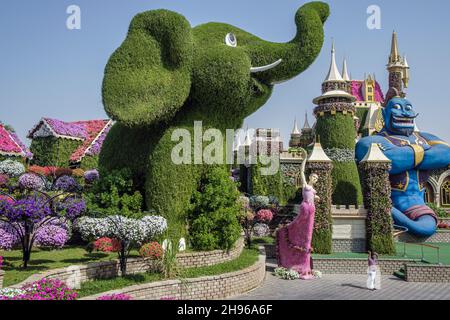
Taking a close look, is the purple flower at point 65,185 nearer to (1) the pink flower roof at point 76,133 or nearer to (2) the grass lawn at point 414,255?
(1) the pink flower roof at point 76,133

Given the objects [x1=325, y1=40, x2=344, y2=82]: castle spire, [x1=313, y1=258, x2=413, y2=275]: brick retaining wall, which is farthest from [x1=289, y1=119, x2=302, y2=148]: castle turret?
[x1=313, y1=258, x2=413, y2=275]: brick retaining wall

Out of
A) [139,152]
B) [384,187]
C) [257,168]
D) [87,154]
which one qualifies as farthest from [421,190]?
[87,154]

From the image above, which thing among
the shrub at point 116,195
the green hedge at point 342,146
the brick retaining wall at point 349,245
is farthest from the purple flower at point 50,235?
the green hedge at point 342,146

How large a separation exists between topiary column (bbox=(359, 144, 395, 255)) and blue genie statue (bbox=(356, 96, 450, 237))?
14.5ft

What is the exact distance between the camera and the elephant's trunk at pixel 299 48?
1234cm

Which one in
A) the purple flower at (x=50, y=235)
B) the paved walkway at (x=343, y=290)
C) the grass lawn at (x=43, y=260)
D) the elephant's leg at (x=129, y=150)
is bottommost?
the paved walkway at (x=343, y=290)

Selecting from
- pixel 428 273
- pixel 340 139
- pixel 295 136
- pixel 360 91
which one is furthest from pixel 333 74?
pixel 360 91

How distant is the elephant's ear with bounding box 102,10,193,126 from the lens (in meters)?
10.7

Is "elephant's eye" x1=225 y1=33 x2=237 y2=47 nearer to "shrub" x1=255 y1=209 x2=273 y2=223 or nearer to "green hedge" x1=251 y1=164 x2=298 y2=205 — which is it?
"shrub" x1=255 y1=209 x2=273 y2=223

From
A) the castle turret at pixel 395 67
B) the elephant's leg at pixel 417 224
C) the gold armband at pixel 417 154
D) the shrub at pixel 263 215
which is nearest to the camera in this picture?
the shrub at pixel 263 215

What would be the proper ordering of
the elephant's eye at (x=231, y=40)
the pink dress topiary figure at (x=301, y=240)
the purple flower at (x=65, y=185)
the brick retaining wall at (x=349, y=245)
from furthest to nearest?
the brick retaining wall at (x=349, y=245)
the purple flower at (x=65, y=185)
the pink dress topiary figure at (x=301, y=240)
the elephant's eye at (x=231, y=40)

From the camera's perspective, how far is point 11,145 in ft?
66.8

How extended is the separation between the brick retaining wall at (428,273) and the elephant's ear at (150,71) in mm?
9863

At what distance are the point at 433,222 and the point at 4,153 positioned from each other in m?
22.5
